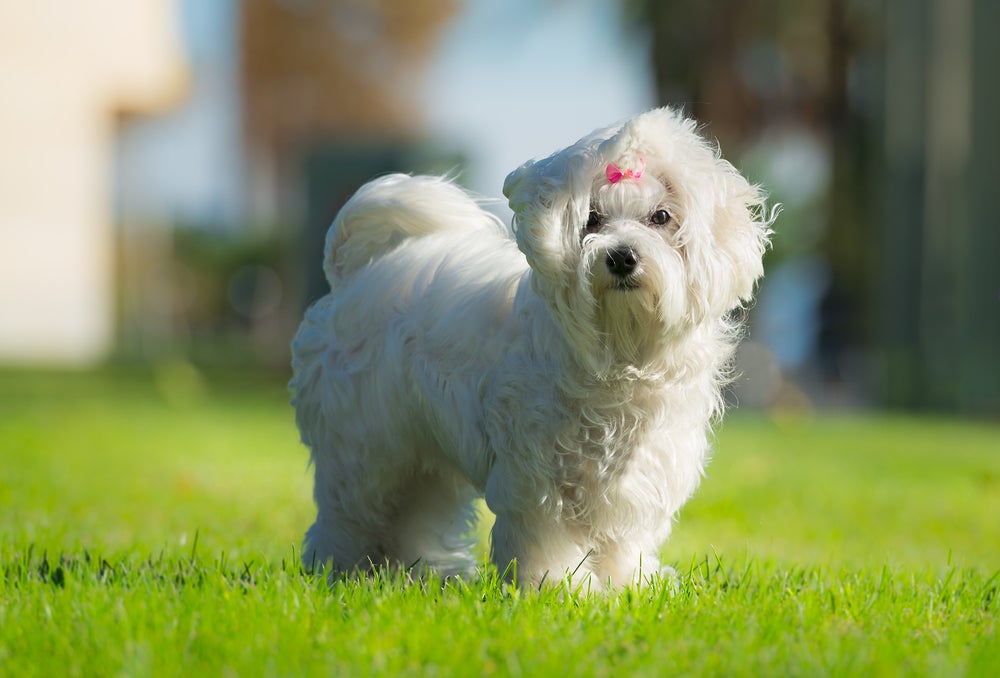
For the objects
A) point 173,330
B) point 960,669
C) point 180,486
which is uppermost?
point 960,669

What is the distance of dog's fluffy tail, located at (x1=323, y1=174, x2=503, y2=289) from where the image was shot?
15.7 ft

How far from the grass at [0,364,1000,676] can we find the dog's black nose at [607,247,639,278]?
3.24 ft

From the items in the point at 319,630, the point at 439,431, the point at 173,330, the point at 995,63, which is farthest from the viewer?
the point at 173,330

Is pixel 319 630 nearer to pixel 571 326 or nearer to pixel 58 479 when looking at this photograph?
pixel 571 326

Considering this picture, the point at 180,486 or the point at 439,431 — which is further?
the point at 180,486

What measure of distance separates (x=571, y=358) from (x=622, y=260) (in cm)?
38

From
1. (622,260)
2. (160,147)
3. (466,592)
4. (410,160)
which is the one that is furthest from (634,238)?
(160,147)

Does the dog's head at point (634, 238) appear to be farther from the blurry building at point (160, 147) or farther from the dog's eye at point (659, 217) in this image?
the blurry building at point (160, 147)

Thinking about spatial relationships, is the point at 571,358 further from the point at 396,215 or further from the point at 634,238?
the point at 396,215

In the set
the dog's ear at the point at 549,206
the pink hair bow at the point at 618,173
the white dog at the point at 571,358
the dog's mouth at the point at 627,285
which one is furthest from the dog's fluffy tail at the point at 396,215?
the dog's mouth at the point at 627,285

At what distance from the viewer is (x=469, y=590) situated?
3.78 metres

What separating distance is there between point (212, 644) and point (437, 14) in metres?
36.2

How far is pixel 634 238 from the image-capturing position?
366 centimetres

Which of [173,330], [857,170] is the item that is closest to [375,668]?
[857,170]
